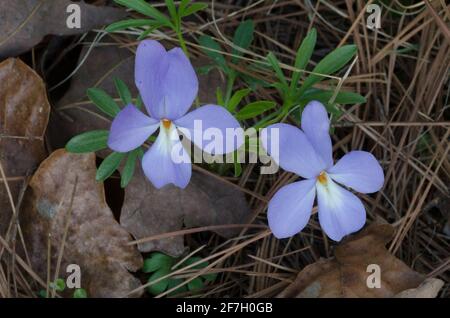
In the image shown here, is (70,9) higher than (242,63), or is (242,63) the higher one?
(70,9)

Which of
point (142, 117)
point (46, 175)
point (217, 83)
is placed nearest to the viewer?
point (142, 117)

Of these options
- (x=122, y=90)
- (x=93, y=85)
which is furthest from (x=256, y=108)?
(x=93, y=85)

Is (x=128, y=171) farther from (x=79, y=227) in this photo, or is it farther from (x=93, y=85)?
(x=93, y=85)

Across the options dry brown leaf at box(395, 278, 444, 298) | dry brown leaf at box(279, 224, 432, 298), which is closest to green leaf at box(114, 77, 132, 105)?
dry brown leaf at box(279, 224, 432, 298)

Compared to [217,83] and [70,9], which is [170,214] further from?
[70,9]

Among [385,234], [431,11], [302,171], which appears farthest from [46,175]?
Result: [431,11]

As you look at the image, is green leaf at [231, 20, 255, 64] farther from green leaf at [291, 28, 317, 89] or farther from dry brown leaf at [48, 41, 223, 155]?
green leaf at [291, 28, 317, 89]
